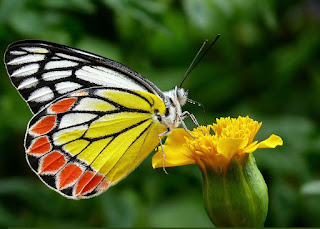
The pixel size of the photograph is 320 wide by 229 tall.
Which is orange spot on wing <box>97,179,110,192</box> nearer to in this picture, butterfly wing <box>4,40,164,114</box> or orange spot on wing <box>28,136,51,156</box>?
orange spot on wing <box>28,136,51,156</box>

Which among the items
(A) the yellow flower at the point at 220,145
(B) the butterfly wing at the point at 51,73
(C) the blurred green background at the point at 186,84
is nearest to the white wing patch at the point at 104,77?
(B) the butterfly wing at the point at 51,73

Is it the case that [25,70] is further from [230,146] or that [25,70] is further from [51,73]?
[230,146]

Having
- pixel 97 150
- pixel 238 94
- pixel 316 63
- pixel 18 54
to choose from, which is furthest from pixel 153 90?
pixel 316 63

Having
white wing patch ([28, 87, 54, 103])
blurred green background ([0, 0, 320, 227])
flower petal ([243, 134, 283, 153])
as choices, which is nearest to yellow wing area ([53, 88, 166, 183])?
white wing patch ([28, 87, 54, 103])

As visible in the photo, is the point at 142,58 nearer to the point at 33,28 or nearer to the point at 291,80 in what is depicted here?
the point at 33,28

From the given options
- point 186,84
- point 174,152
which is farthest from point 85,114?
point 186,84

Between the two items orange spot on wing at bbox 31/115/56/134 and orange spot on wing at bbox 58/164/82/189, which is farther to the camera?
orange spot on wing at bbox 31/115/56/134

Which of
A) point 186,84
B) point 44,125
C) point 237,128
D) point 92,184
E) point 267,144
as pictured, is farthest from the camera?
point 186,84
